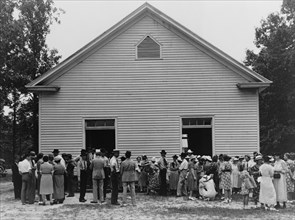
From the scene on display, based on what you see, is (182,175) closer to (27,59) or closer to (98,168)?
(98,168)

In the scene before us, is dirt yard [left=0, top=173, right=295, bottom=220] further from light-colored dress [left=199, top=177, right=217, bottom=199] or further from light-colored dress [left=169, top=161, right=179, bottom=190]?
light-colored dress [left=169, top=161, right=179, bottom=190]

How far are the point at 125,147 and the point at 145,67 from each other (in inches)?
148

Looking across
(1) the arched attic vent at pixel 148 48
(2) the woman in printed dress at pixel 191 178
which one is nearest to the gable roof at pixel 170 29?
(1) the arched attic vent at pixel 148 48

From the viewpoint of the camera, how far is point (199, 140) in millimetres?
23422

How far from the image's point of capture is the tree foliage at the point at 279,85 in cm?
3719

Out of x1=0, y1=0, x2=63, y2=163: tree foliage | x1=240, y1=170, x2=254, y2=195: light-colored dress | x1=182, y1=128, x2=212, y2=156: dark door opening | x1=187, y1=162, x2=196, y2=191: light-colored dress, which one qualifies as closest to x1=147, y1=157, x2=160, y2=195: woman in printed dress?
x1=187, y1=162, x2=196, y2=191: light-colored dress

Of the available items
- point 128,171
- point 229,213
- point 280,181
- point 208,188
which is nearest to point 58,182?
point 128,171

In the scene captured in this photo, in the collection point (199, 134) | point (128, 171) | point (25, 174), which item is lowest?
point (25, 174)

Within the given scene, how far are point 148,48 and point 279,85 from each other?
78.6 ft

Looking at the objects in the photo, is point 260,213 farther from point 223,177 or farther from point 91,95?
point 91,95

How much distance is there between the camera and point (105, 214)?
38.0 ft

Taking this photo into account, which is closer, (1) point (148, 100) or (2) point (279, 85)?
(1) point (148, 100)

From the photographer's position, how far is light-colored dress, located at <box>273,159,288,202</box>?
1273 centimetres

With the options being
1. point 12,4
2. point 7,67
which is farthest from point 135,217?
point 7,67
